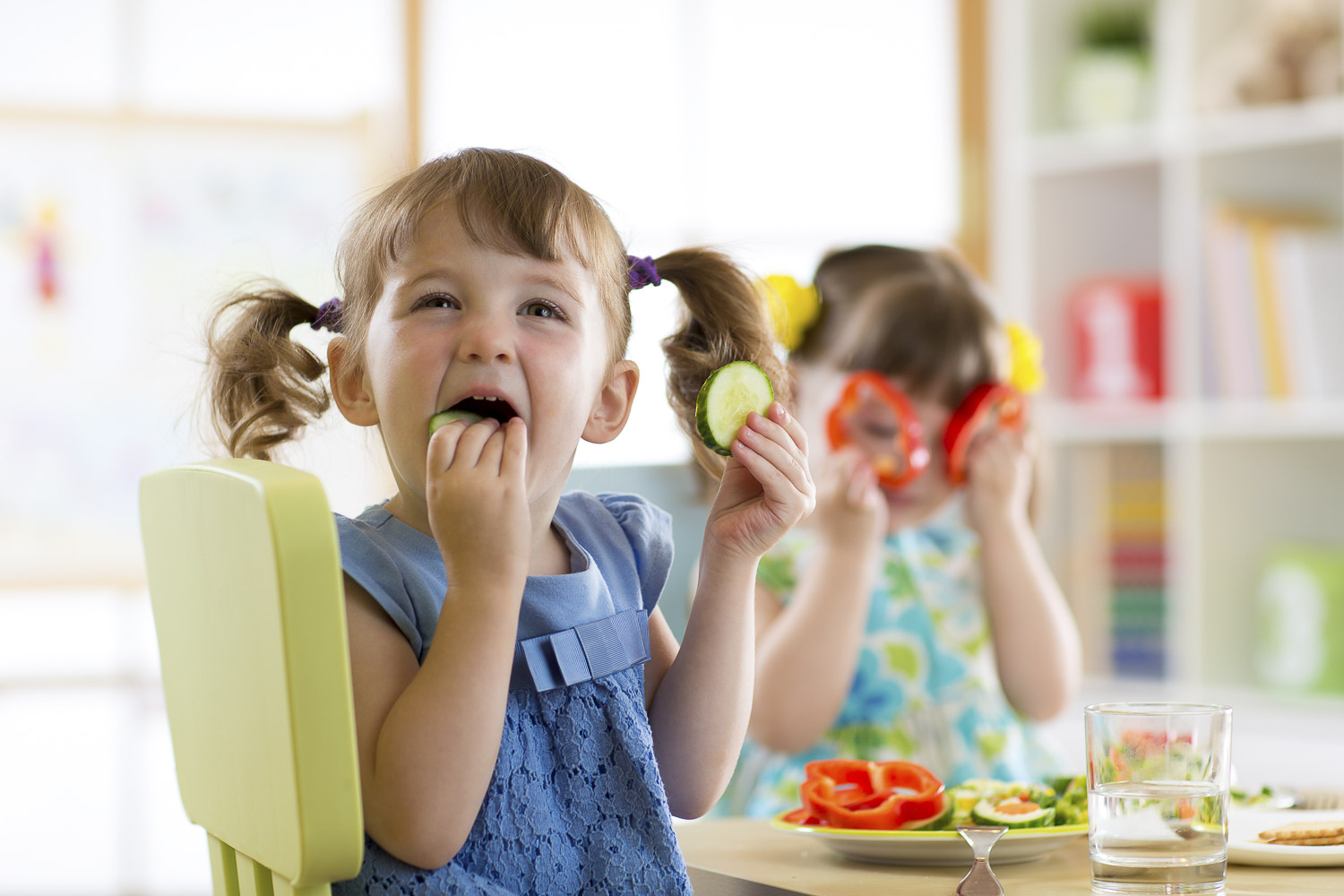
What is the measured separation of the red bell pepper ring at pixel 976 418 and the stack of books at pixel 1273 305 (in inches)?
43.7

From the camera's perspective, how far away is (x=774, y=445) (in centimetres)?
92

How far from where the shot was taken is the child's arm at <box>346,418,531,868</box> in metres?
0.75

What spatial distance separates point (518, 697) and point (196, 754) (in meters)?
0.19

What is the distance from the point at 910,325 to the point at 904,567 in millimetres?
320

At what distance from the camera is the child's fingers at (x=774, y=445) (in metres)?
0.92

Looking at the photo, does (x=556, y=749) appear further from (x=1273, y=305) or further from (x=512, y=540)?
(x=1273, y=305)

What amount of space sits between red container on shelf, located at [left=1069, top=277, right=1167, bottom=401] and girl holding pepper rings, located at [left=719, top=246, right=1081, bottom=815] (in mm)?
1187

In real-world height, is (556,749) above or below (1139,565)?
above

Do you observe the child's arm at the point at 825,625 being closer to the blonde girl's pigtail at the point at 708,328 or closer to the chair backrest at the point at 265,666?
the blonde girl's pigtail at the point at 708,328

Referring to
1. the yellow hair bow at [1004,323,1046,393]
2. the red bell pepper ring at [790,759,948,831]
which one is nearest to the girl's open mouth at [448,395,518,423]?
the red bell pepper ring at [790,759,948,831]

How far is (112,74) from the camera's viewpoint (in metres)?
2.97

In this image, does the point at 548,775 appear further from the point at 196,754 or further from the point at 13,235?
the point at 13,235

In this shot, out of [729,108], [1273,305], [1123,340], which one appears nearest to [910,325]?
[1273,305]

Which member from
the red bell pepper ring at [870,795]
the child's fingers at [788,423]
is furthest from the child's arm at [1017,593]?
the child's fingers at [788,423]
